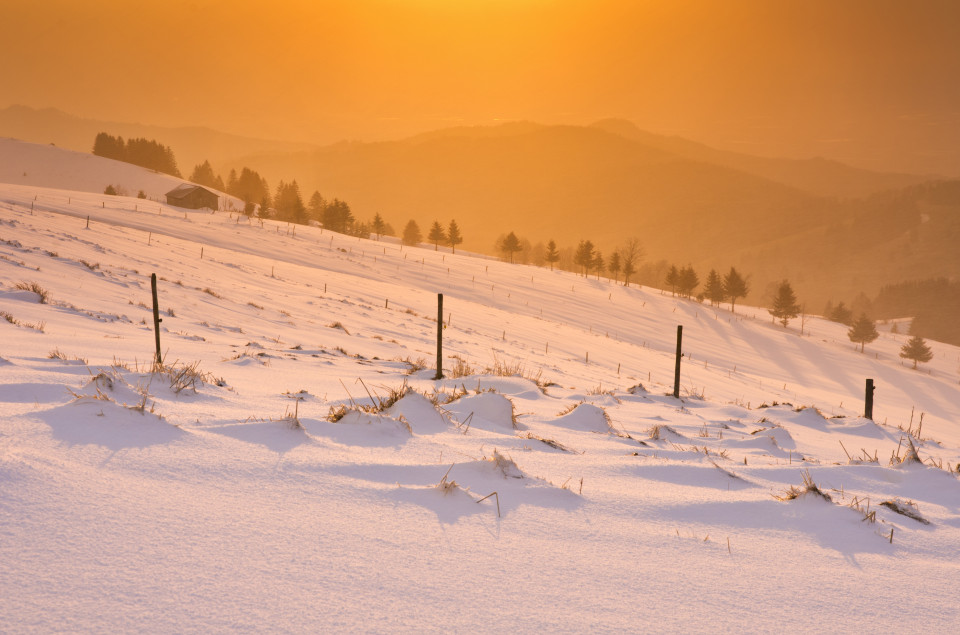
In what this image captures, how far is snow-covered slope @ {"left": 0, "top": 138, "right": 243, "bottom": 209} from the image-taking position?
83625 millimetres

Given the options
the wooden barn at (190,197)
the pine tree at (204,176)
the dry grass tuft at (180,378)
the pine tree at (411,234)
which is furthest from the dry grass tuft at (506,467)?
the pine tree at (204,176)

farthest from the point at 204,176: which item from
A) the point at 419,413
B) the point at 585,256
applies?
the point at 419,413

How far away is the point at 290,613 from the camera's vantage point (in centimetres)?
165

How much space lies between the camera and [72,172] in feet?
291

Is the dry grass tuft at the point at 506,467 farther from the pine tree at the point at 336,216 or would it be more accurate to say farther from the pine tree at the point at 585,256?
the pine tree at the point at 336,216

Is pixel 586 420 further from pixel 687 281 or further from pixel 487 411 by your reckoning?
pixel 687 281

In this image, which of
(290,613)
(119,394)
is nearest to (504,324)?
(119,394)

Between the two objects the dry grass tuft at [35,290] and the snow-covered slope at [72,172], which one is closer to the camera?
the dry grass tuft at [35,290]

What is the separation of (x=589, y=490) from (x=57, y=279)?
16834mm

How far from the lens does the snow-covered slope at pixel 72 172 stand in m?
83.6

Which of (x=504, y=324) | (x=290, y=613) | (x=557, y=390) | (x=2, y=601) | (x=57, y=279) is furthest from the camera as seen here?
(x=504, y=324)

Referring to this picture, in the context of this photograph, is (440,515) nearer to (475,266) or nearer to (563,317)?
(563,317)

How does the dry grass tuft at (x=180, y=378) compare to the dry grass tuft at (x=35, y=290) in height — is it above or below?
below

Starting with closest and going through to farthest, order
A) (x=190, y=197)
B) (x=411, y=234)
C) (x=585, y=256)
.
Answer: (x=190, y=197) → (x=585, y=256) → (x=411, y=234)
